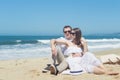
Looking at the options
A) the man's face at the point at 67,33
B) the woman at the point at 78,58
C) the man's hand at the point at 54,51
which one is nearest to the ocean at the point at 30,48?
the man's face at the point at 67,33

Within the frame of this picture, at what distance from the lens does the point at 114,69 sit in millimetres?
8242

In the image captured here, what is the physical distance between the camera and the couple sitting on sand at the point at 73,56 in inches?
279

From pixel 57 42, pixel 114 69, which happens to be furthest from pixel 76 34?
pixel 114 69

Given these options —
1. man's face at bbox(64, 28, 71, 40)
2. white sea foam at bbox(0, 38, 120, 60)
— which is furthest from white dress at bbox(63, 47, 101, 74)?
white sea foam at bbox(0, 38, 120, 60)

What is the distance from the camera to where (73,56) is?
288 inches

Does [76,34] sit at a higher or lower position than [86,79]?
higher

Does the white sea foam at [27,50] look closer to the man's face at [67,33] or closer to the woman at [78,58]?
the man's face at [67,33]

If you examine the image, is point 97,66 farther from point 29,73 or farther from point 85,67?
point 29,73

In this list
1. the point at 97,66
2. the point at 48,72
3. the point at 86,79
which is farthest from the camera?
the point at 48,72

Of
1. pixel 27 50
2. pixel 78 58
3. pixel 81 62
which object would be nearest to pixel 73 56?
pixel 78 58

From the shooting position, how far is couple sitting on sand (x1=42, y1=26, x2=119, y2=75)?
23.2 feet

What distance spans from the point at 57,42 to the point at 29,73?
1122mm

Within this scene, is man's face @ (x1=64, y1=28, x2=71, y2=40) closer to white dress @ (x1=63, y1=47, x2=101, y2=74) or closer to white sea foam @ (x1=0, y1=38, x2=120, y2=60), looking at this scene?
white dress @ (x1=63, y1=47, x2=101, y2=74)

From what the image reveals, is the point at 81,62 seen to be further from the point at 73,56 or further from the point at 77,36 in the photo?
the point at 77,36
